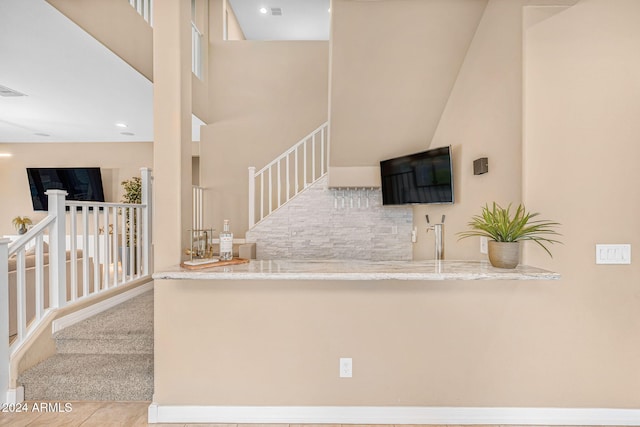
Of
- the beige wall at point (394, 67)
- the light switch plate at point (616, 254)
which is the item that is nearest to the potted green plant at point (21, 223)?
the beige wall at point (394, 67)

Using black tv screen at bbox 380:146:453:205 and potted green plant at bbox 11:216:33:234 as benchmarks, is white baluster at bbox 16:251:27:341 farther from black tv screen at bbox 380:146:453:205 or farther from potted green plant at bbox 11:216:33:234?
potted green plant at bbox 11:216:33:234

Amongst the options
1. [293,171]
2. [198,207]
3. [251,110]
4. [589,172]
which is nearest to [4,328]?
[198,207]

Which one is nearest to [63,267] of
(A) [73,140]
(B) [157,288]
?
(B) [157,288]

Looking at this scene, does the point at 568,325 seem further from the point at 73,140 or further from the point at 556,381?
the point at 73,140

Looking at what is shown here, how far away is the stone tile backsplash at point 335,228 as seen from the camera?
431 cm

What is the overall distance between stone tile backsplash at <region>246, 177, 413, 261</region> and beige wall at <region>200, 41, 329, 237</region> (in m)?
1.28

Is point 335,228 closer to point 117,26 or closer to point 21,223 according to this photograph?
point 117,26

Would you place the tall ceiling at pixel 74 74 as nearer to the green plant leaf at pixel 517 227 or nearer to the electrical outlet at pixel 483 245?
the green plant leaf at pixel 517 227

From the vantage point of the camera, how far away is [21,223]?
21.1 feet

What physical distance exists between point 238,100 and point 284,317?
4427mm

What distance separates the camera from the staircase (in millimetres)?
2348

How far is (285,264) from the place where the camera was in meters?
2.17

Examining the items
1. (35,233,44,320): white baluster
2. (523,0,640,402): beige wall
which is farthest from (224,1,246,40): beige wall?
(523,0,640,402): beige wall

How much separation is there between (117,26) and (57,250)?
219 cm
